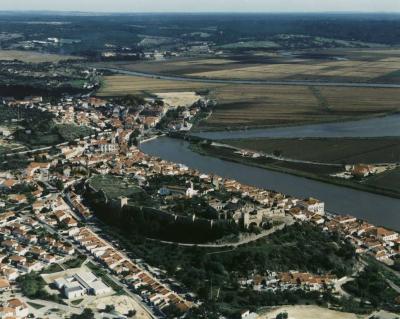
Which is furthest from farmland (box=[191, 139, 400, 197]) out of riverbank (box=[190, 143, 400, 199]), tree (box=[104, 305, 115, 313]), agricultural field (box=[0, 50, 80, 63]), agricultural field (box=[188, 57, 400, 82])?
agricultural field (box=[0, 50, 80, 63])

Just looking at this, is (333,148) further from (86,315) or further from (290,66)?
(290,66)

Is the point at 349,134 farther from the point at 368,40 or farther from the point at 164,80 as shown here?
the point at 368,40

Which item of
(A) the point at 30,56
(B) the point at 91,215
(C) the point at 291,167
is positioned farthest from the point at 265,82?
(B) the point at 91,215

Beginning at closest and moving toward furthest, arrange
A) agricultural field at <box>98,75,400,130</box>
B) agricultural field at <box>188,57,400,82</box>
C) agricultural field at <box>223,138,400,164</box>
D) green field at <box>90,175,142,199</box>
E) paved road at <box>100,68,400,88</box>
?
→ green field at <box>90,175,142,199</box>, agricultural field at <box>223,138,400,164</box>, agricultural field at <box>98,75,400,130</box>, paved road at <box>100,68,400,88</box>, agricultural field at <box>188,57,400,82</box>

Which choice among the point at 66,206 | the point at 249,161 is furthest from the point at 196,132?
the point at 66,206

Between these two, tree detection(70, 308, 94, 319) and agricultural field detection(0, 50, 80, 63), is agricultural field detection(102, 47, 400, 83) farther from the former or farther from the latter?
tree detection(70, 308, 94, 319)

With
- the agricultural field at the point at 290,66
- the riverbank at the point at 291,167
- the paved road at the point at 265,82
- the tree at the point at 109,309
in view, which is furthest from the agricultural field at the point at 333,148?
the agricultural field at the point at 290,66
